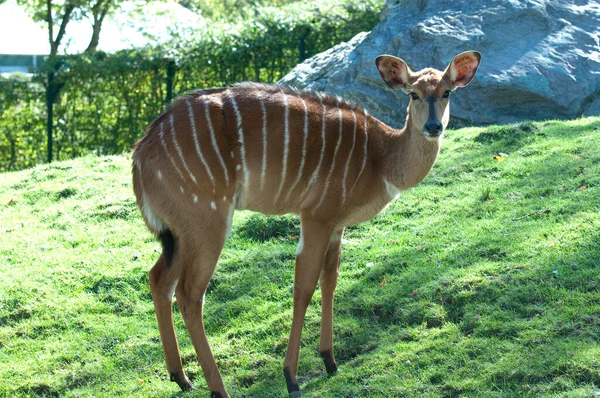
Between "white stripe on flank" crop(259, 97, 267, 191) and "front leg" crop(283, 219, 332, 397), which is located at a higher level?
"white stripe on flank" crop(259, 97, 267, 191)

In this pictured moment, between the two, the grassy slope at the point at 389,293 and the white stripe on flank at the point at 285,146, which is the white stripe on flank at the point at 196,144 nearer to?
the white stripe on flank at the point at 285,146

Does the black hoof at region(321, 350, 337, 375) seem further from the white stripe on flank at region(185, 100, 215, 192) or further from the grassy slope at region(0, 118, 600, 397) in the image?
the white stripe on flank at region(185, 100, 215, 192)

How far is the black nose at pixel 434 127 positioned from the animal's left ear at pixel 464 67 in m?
0.40

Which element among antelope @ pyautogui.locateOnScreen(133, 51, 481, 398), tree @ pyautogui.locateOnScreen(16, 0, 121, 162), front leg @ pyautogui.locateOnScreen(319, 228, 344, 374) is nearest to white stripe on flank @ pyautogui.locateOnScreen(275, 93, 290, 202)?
antelope @ pyautogui.locateOnScreen(133, 51, 481, 398)

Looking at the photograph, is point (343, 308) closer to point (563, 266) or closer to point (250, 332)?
point (250, 332)

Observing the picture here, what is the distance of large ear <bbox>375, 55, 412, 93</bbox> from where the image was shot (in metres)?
5.22

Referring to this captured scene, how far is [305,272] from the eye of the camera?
4.86m

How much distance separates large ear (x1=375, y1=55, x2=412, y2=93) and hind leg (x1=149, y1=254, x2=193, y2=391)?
1.77 meters

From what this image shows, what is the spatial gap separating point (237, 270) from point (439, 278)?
1.65 m

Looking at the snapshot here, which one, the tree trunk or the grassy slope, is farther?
the tree trunk

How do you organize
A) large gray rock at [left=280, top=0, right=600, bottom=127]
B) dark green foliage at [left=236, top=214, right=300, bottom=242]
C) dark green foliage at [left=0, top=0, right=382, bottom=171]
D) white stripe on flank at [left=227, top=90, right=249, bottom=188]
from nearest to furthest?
white stripe on flank at [left=227, top=90, right=249, bottom=188], dark green foliage at [left=236, top=214, right=300, bottom=242], large gray rock at [left=280, top=0, right=600, bottom=127], dark green foliage at [left=0, top=0, right=382, bottom=171]

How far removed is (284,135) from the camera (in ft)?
16.4

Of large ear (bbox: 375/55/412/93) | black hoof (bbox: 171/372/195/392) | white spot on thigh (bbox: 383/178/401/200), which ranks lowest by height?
black hoof (bbox: 171/372/195/392)

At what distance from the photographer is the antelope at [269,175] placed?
478 centimetres
